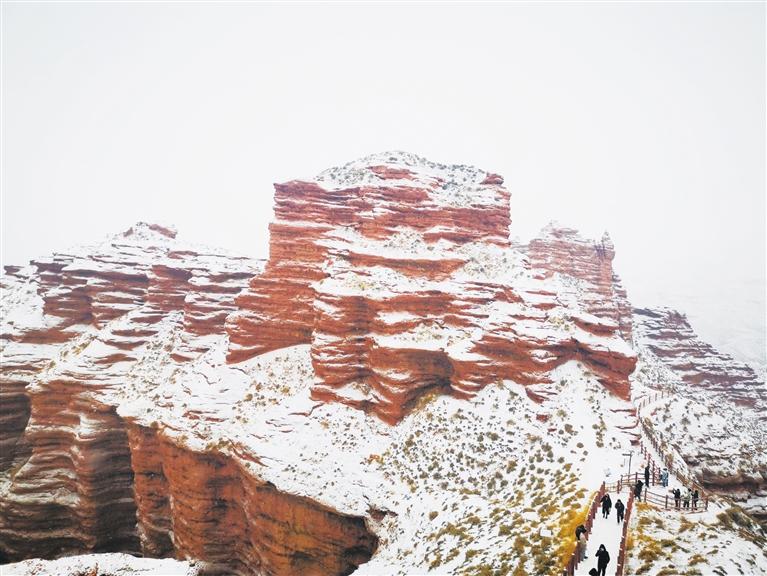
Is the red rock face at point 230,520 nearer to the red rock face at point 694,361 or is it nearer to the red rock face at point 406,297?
the red rock face at point 406,297

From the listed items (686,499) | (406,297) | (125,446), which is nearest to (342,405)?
(406,297)

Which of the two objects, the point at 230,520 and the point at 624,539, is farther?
the point at 230,520

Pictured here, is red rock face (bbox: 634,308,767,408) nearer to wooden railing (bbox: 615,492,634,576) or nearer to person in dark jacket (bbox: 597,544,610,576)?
wooden railing (bbox: 615,492,634,576)

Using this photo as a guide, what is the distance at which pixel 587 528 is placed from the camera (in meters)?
16.8

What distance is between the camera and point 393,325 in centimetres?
2925

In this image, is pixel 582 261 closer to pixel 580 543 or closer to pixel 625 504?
pixel 625 504

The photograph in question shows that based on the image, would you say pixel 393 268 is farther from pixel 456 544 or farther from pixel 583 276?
pixel 583 276

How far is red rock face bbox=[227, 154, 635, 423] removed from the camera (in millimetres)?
27906

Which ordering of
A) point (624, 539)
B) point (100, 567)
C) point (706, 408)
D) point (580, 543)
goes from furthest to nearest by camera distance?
1. point (706, 408)
2. point (100, 567)
3. point (624, 539)
4. point (580, 543)

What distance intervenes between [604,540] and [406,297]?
17776mm

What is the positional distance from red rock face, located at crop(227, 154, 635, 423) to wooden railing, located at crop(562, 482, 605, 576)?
877 centimetres

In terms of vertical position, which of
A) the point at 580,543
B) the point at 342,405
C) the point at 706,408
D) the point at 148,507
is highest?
the point at 342,405

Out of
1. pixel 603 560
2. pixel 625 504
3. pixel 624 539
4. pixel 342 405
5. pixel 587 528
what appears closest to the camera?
pixel 603 560

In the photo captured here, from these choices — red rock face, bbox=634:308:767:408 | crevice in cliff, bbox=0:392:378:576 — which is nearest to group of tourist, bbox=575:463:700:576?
crevice in cliff, bbox=0:392:378:576
